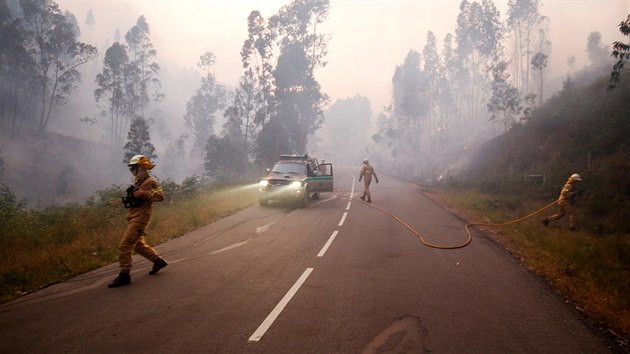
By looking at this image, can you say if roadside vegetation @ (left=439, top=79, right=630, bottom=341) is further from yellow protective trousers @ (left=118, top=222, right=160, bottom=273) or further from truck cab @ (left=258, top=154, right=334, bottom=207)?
truck cab @ (left=258, top=154, right=334, bottom=207)

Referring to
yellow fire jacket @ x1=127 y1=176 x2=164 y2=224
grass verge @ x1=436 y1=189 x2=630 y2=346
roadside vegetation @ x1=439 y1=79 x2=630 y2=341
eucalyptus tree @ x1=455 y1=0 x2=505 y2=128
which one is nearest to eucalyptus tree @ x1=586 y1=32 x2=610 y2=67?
eucalyptus tree @ x1=455 y1=0 x2=505 y2=128

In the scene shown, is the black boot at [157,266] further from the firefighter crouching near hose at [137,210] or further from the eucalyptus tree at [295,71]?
the eucalyptus tree at [295,71]

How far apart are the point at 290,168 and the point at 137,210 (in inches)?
412

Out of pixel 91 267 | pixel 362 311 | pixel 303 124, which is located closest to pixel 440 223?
pixel 362 311

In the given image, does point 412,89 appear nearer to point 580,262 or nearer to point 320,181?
point 320,181

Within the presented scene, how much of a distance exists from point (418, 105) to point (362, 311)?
58.8m

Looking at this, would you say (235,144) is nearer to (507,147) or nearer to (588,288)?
(507,147)

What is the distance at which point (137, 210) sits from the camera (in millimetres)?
6023

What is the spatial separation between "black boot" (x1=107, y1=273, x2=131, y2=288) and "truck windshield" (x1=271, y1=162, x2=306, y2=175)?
10.5 metres

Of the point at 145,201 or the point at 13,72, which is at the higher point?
the point at 13,72

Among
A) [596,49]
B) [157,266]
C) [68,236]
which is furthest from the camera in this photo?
[596,49]

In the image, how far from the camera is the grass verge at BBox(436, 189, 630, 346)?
506 centimetres

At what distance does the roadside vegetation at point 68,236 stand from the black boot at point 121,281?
3.82ft

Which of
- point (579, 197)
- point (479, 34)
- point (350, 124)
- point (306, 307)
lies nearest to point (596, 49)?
point (479, 34)
